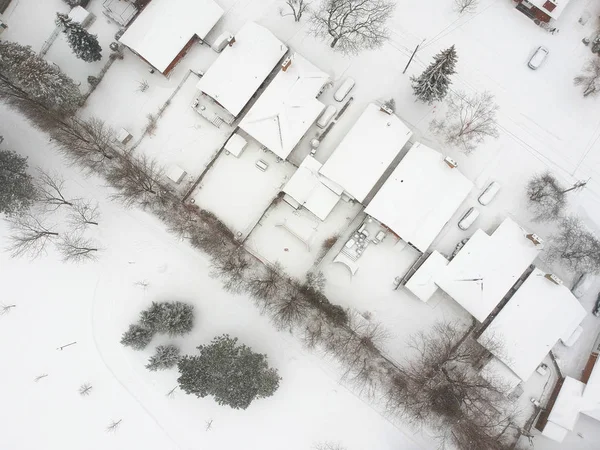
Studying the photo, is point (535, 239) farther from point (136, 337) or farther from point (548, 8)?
point (136, 337)

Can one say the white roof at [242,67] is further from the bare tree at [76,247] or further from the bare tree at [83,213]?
the bare tree at [76,247]

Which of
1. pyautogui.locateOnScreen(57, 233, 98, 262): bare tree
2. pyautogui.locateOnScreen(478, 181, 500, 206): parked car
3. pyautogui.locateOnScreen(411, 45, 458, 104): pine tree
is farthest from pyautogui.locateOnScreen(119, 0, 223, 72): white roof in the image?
pyautogui.locateOnScreen(478, 181, 500, 206): parked car

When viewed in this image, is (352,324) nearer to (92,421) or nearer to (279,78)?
(279,78)

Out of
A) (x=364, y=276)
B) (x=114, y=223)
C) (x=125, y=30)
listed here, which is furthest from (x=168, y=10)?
(x=364, y=276)

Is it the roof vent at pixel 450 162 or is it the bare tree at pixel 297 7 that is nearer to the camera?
the roof vent at pixel 450 162

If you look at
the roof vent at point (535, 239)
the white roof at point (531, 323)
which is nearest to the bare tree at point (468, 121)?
the roof vent at point (535, 239)
